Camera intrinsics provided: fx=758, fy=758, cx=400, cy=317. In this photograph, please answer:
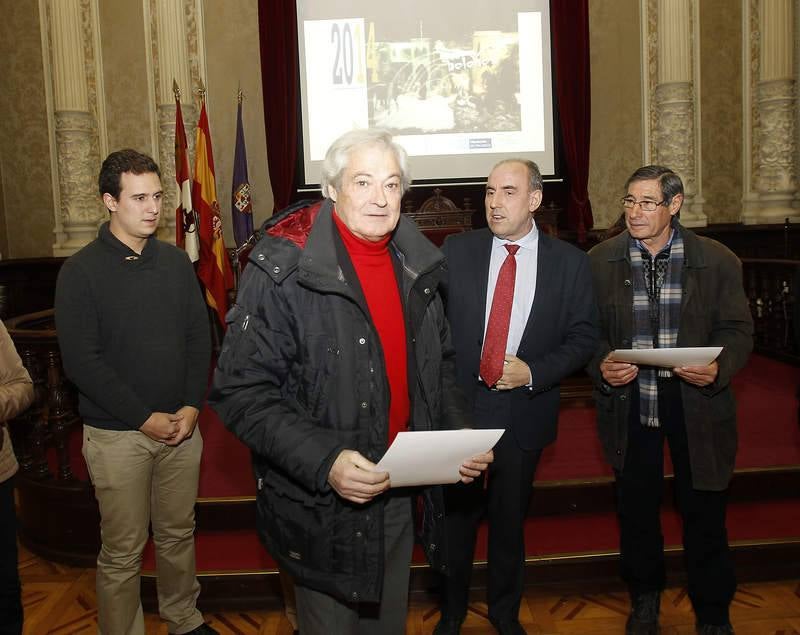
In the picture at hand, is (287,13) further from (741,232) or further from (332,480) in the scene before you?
(332,480)

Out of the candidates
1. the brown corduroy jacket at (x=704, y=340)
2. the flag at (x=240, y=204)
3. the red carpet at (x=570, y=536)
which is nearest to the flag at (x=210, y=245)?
the flag at (x=240, y=204)

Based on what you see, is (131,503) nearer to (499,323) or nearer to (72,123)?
(499,323)

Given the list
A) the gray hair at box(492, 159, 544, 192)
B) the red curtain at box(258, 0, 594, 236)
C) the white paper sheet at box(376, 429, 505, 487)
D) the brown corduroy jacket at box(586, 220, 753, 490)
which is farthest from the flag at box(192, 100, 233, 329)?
the white paper sheet at box(376, 429, 505, 487)

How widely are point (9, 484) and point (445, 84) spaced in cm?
721

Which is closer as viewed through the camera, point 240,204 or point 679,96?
point 240,204

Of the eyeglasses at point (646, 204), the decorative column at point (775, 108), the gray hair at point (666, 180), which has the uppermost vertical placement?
the decorative column at point (775, 108)

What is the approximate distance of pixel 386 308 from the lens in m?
1.89

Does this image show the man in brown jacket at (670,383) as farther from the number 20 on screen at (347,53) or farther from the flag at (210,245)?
the number 20 on screen at (347,53)

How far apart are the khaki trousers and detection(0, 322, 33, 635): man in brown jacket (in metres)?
0.27

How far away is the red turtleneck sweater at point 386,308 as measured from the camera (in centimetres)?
188

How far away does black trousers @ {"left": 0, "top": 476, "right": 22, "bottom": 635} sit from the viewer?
2.32m

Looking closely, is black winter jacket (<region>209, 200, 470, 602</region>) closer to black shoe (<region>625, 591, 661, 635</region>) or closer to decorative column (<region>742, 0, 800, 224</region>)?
black shoe (<region>625, 591, 661, 635</region>)

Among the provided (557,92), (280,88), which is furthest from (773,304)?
(280,88)

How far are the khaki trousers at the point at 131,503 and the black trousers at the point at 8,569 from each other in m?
0.27
